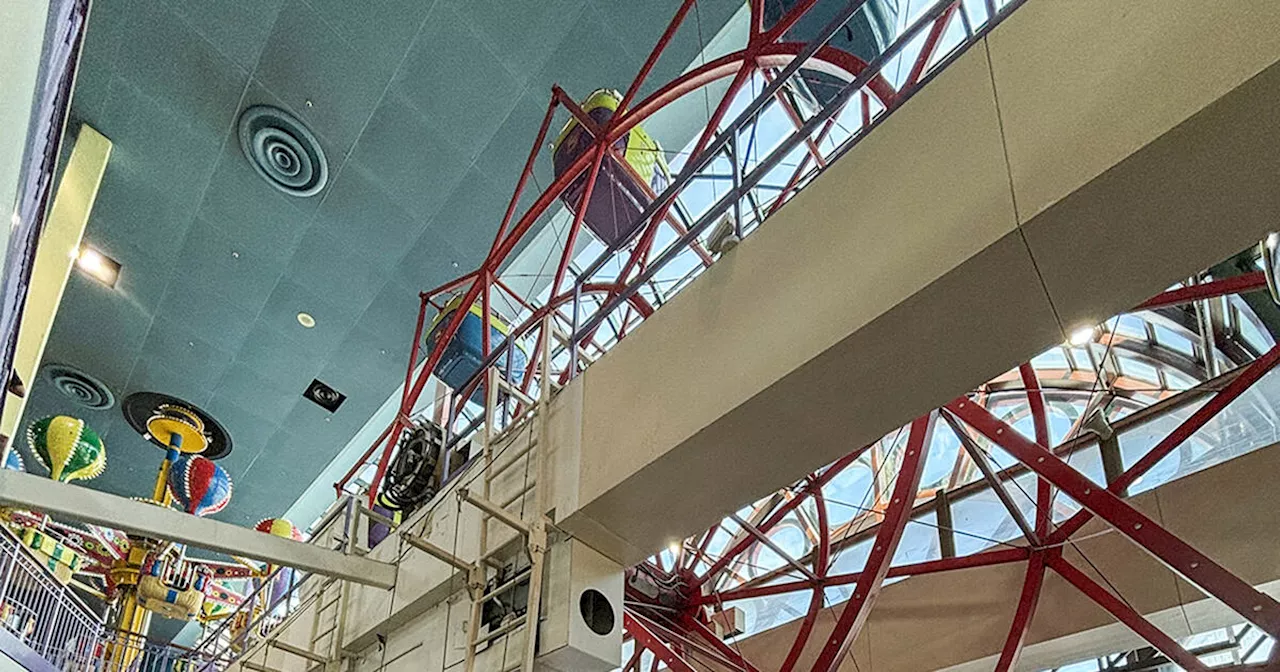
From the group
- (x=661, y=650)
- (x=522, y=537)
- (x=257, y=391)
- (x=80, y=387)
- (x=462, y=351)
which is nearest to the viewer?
(x=522, y=537)

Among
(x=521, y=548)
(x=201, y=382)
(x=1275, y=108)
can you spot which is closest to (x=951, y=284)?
(x=1275, y=108)

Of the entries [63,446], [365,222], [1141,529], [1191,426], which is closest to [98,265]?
[63,446]

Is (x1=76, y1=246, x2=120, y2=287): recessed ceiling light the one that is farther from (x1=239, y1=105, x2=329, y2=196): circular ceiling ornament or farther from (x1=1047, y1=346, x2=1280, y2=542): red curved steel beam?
(x1=1047, y1=346, x2=1280, y2=542): red curved steel beam

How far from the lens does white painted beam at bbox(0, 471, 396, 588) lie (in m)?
7.55

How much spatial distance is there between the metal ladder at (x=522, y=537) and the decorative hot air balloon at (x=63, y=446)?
13792 millimetres

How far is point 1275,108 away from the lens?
3299 millimetres

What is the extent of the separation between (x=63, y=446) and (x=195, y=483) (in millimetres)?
2705

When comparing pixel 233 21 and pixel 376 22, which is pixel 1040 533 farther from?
pixel 233 21

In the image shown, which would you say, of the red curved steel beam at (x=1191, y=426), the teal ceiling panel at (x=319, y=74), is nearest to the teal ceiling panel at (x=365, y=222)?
the teal ceiling panel at (x=319, y=74)

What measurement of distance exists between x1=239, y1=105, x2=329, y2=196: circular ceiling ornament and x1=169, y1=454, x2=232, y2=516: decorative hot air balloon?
8.06m

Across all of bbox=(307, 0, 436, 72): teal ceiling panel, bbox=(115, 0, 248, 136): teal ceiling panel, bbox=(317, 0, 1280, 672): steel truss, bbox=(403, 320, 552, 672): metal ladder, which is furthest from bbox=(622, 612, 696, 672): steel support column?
bbox=(115, 0, 248, 136): teal ceiling panel

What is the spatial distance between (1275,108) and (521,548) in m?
5.63

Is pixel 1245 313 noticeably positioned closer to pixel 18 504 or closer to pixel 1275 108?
pixel 1275 108

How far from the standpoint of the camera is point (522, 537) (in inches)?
271
